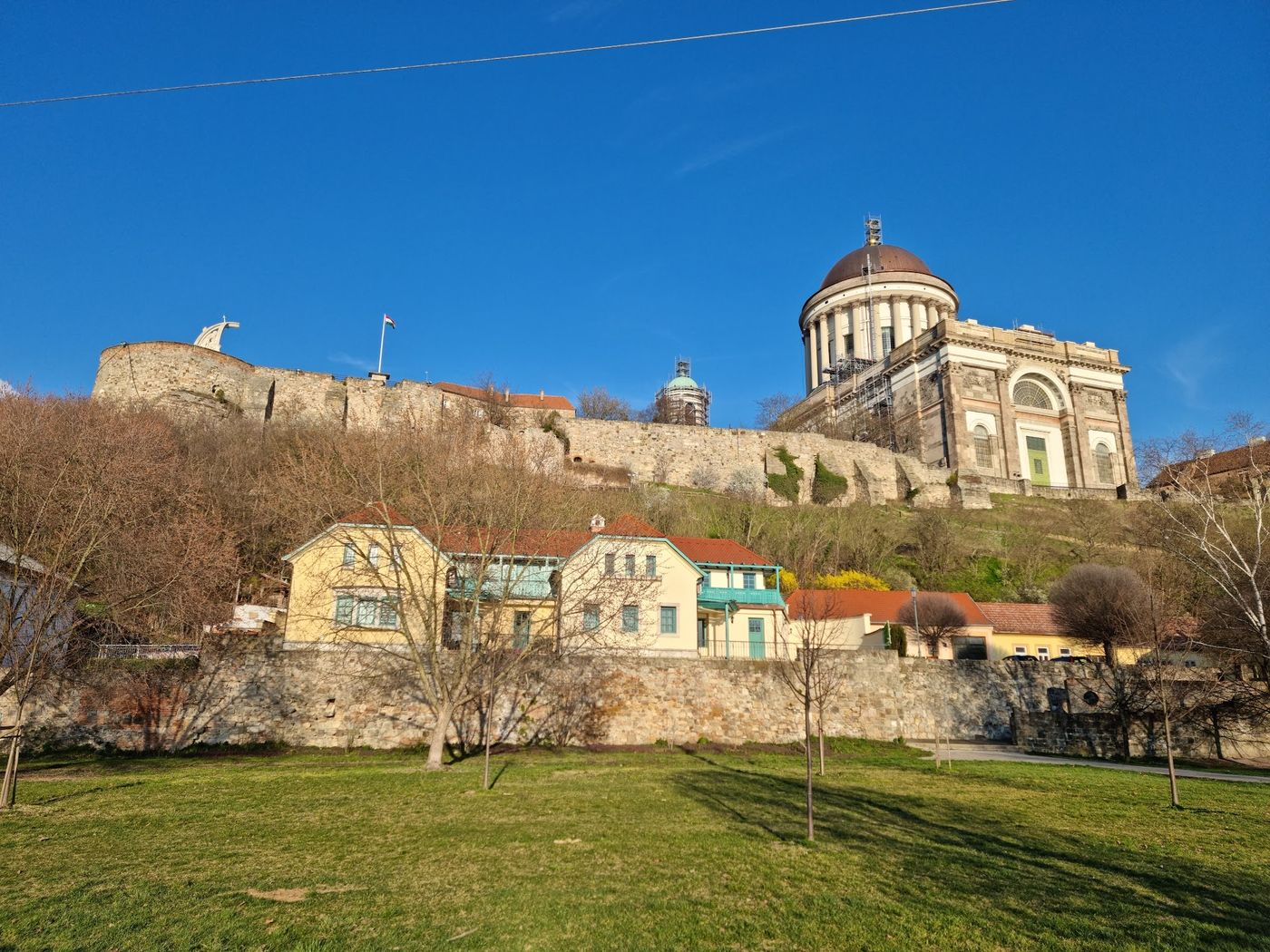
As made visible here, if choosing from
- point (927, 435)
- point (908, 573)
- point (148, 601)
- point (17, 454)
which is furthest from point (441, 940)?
point (927, 435)

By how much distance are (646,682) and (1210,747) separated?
17682 millimetres

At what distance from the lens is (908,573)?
41.2 meters

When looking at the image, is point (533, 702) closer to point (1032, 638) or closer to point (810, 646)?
point (810, 646)

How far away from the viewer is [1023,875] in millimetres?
8336

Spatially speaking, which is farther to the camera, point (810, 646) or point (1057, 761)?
point (1057, 761)

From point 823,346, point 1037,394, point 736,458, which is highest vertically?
point 823,346

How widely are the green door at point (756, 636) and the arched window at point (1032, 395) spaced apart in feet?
149

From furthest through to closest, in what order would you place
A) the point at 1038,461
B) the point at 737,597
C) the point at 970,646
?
the point at 1038,461 → the point at 970,646 → the point at 737,597

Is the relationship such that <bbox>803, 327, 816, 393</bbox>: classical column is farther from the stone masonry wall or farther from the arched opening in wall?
the stone masonry wall

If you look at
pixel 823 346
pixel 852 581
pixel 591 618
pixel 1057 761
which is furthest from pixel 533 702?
pixel 823 346

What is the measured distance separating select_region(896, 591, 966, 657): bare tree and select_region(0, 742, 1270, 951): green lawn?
52.0 feet

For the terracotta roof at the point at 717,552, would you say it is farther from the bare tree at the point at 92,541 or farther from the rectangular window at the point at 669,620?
the bare tree at the point at 92,541

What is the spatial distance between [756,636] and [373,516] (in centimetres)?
1633

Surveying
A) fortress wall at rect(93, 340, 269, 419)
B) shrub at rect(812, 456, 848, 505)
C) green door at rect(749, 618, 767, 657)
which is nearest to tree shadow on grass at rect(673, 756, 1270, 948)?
green door at rect(749, 618, 767, 657)
